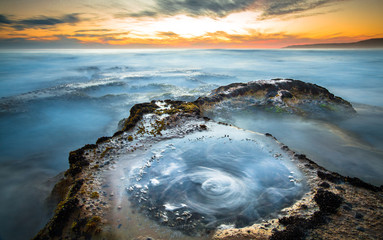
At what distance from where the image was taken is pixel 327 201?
3.83 metres

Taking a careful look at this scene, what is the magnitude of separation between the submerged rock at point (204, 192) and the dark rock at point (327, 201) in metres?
0.02

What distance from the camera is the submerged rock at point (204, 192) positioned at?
337 centimetres

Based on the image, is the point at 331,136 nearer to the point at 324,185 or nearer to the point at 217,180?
the point at 324,185

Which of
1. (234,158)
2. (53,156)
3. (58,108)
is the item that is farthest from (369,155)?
(58,108)

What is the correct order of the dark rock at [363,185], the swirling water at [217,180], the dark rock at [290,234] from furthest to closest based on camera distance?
1. the dark rock at [363,185]
2. the swirling water at [217,180]
3. the dark rock at [290,234]

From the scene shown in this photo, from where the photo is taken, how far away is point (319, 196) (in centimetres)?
397

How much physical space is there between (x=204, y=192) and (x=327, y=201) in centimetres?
253

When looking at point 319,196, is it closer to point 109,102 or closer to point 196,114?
point 196,114

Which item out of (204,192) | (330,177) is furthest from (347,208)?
(204,192)

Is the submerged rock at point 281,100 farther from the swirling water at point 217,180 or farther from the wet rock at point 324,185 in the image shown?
the wet rock at point 324,185

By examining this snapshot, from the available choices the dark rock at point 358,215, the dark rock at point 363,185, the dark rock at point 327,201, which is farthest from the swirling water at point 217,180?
the dark rock at point 363,185

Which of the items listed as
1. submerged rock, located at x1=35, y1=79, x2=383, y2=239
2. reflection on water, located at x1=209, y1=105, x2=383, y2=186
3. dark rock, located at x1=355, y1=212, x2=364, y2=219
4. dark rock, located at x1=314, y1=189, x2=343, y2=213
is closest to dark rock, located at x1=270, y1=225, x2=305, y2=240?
submerged rock, located at x1=35, y1=79, x2=383, y2=239

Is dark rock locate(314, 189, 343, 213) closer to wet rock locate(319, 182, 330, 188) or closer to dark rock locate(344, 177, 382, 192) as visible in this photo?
wet rock locate(319, 182, 330, 188)

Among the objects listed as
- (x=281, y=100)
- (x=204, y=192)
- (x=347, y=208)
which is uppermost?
(x=281, y=100)
